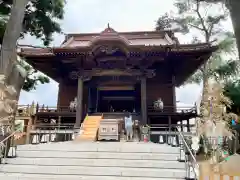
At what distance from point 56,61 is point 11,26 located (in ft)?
12.5

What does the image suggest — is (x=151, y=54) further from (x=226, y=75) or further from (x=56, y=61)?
(x=56, y=61)

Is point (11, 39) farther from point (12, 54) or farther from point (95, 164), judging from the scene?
point (95, 164)

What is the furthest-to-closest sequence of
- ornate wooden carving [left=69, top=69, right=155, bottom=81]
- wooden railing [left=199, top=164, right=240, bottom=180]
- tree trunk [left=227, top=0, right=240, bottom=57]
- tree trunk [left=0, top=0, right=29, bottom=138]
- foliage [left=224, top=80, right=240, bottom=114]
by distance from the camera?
1. ornate wooden carving [left=69, top=69, right=155, bottom=81]
2. foliage [left=224, top=80, right=240, bottom=114]
3. tree trunk [left=0, top=0, right=29, bottom=138]
4. tree trunk [left=227, top=0, right=240, bottom=57]
5. wooden railing [left=199, top=164, right=240, bottom=180]

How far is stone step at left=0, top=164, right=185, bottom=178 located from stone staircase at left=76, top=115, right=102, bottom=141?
160 inches

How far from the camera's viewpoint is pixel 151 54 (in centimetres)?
1144

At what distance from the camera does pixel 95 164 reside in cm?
562

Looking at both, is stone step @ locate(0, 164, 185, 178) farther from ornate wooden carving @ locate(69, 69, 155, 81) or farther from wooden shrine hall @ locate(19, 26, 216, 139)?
ornate wooden carving @ locate(69, 69, 155, 81)

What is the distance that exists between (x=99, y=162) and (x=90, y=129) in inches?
185

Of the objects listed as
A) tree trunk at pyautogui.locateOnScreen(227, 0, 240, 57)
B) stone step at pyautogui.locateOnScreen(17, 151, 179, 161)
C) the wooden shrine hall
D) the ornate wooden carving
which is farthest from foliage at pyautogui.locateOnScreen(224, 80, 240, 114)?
tree trunk at pyautogui.locateOnScreen(227, 0, 240, 57)

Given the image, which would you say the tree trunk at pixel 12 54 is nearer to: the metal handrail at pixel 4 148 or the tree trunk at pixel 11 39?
the tree trunk at pixel 11 39

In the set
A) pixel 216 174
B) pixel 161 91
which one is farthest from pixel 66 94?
pixel 216 174

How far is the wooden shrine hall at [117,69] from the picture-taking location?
1128cm

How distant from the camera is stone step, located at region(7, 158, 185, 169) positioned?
18.0 ft

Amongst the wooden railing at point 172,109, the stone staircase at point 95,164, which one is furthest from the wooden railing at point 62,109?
the stone staircase at point 95,164
